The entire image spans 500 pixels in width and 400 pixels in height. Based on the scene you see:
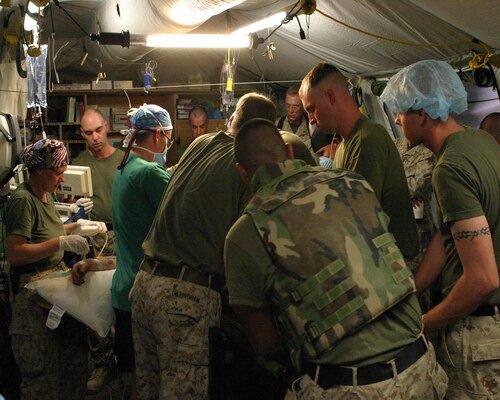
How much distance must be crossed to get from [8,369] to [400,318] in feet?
9.44

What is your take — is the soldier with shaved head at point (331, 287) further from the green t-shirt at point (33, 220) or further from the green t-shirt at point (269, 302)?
the green t-shirt at point (33, 220)

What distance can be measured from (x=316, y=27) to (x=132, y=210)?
8.97 ft

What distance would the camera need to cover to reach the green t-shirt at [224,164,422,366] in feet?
5.57

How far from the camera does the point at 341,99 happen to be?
2.61 m

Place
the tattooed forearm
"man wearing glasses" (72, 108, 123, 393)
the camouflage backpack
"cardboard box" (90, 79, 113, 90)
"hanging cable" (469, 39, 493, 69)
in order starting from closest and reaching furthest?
the camouflage backpack, the tattooed forearm, "hanging cable" (469, 39, 493, 69), "man wearing glasses" (72, 108, 123, 393), "cardboard box" (90, 79, 113, 90)

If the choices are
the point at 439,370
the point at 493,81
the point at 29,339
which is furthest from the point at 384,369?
the point at 493,81

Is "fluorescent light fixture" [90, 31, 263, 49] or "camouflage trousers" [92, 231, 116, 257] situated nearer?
"fluorescent light fixture" [90, 31, 263, 49]

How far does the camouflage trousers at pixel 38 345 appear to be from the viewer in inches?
133

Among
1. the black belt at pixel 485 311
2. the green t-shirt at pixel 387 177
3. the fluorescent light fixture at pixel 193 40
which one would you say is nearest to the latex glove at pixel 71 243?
the fluorescent light fixture at pixel 193 40

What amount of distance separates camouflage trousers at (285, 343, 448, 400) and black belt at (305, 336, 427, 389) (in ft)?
0.04

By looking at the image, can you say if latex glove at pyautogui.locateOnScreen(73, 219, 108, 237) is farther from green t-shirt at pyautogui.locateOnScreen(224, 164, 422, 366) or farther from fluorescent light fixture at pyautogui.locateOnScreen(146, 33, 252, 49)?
green t-shirt at pyautogui.locateOnScreen(224, 164, 422, 366)

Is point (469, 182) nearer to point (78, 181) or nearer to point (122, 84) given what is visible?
point (78, 181)

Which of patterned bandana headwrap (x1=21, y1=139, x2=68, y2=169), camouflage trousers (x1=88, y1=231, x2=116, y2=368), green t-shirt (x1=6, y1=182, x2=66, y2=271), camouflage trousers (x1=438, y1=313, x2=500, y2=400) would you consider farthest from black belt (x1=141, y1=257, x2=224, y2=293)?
camouflage trousers (x1=88, y1=231, x2=116, y2=368)

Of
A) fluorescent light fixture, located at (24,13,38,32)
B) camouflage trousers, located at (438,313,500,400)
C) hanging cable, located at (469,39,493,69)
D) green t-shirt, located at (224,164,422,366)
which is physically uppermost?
fluorescent light fixture, located at (24,13,38,32)
